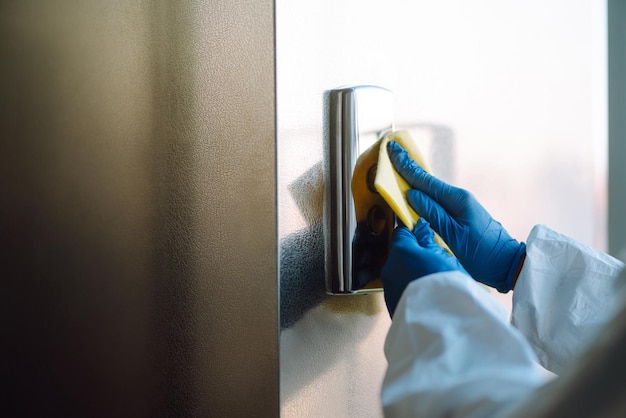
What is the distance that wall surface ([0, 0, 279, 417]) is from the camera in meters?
0.52

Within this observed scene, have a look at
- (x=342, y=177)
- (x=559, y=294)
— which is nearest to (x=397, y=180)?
(x=342, y=177)

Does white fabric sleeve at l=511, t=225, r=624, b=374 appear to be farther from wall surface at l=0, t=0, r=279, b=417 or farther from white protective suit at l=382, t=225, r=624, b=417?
wall surface at l=0, t=0, r=279, b=417

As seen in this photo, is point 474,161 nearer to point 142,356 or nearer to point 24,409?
point 142,356

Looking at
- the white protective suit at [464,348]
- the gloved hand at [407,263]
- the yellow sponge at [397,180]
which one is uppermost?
the yellow sponge at [397,180]

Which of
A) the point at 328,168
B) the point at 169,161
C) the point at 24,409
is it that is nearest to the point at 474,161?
the point at 328,168

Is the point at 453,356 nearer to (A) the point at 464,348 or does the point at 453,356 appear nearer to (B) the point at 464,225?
(A) the point at 464,348

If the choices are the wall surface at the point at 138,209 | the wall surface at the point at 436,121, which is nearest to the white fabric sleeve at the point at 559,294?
the wall surface at the point at 436,121

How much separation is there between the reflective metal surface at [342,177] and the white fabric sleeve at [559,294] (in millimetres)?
163

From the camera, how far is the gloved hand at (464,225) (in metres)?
0.59

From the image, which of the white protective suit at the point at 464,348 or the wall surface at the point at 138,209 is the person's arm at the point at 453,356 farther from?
the wall surface at the point at 138,209

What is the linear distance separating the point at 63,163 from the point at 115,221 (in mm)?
89

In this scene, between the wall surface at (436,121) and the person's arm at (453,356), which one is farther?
the wall surface at (436,121)

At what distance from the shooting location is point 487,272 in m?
0.64

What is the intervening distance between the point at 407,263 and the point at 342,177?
0.10m
